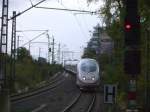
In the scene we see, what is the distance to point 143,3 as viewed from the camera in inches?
1426

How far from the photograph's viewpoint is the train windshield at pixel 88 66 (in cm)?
5879

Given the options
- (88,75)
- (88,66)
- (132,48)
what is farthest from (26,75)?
(132,48)

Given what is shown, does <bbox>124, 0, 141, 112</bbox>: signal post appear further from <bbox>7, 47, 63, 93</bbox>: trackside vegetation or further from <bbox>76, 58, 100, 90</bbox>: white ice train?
<bbox>7, 47, 63, 93</bbox>: trackside vegetation

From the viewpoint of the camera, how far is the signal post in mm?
17859

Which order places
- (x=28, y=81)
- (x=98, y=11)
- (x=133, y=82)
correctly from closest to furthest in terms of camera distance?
(x=133, y=82)
(x=98, y=11)
(x=28, y=81)

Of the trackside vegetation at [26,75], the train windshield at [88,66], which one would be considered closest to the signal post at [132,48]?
the train windshield at [88,66]

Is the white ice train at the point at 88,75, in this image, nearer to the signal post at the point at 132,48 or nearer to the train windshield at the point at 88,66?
the train windshield at the point at 88,66

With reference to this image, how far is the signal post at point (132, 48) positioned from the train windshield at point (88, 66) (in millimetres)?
40446

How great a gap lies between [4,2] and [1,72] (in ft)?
25.7

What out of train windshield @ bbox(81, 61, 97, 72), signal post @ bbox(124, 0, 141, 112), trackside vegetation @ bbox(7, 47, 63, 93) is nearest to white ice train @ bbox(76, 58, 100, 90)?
train windshield @ bbox(81, 61, 97, 72)

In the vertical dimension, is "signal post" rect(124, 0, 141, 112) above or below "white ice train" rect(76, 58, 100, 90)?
above

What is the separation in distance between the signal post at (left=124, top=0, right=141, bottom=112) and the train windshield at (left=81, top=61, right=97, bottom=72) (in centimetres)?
4045

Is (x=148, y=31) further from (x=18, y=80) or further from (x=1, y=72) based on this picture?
(x=18, y=80)

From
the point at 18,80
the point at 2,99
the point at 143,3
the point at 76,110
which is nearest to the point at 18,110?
the point at 76,110
